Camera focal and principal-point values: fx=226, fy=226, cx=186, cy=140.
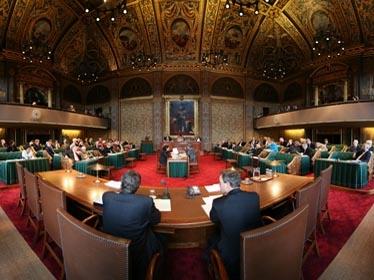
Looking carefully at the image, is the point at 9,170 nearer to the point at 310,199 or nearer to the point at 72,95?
the point at 310,199

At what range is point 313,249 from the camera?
10.7ft

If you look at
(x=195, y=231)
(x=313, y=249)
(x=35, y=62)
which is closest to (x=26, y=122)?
(x=35, y=62)

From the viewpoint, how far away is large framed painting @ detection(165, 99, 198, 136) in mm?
19109

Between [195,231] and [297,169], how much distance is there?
661 cm

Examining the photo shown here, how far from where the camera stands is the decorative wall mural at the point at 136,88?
63.9ft

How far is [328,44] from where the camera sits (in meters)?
16.4

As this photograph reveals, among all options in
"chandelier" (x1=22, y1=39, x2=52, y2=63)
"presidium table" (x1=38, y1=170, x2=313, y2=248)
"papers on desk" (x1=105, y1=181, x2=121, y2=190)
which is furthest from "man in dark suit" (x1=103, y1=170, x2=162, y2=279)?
"chandelier" (x1=22, y1=39, x2=52, y2=63)

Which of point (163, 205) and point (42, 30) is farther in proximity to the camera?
point (42, 30)

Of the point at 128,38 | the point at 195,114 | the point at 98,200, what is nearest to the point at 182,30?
the point at 128,38

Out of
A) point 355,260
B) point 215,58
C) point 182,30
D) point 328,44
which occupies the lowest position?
point 355,260

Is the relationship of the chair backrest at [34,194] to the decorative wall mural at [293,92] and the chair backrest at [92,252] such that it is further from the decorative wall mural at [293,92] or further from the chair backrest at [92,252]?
the decorative wall mural at [293,92]

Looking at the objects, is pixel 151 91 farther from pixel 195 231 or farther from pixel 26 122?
pixel 195 231

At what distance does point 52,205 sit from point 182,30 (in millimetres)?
17539

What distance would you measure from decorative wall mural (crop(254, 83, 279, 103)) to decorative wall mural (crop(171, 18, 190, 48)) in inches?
317
